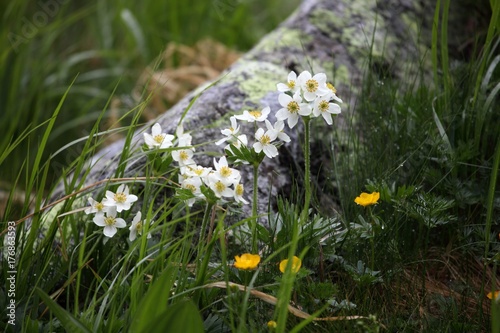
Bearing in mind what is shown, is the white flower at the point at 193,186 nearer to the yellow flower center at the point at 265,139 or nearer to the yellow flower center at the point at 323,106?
the yellow flower center at the point at 265,139

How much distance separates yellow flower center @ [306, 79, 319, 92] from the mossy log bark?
0.51 meters

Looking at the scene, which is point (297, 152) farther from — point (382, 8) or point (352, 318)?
point (382, 8)

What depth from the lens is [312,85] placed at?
4.75 feet

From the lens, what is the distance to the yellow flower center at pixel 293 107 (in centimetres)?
145

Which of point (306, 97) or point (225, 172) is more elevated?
point (306, 97)

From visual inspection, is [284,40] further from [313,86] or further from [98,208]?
[98,208]

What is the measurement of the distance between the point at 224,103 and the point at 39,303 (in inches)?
38.2

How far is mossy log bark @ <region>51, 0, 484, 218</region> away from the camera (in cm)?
206

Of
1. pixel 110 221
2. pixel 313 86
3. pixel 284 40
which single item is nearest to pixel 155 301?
pixel 110 221

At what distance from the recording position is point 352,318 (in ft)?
4.35

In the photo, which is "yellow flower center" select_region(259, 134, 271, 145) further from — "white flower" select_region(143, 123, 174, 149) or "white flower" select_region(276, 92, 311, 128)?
"white flower" select_region(143, 123, 174, 149)

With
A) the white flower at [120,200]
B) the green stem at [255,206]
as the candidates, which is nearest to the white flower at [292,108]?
the green stem at [255,206]

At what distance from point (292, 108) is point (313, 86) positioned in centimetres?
8

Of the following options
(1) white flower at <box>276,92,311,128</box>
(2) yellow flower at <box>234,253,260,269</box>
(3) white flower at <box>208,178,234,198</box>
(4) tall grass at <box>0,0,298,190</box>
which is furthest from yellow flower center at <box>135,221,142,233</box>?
(4) tall grass at <box>0,0,298,190</box>
